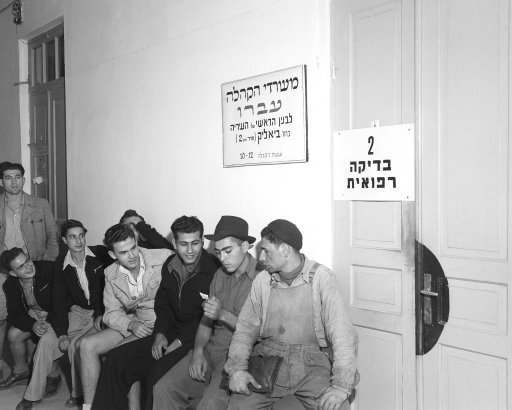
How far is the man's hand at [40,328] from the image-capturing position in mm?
3815

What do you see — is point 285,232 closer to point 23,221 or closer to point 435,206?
point 435,206

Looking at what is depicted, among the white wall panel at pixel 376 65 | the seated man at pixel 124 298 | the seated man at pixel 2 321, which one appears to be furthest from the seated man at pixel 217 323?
the seated man at pixel 2 321

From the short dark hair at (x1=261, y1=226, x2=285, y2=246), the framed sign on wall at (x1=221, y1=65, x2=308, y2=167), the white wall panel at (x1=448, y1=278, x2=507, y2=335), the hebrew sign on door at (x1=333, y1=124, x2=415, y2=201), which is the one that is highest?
the framed sign on wall at (x1=221, y1=65, x2=308, y2=167)

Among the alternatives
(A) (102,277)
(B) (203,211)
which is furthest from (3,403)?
(B) (203,211)

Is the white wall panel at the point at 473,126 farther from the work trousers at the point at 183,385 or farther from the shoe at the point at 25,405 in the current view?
the shoe at the point at 25,405

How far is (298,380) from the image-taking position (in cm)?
240

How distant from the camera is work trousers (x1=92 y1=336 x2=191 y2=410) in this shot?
308 cm

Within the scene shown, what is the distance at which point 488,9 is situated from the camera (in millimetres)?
2307

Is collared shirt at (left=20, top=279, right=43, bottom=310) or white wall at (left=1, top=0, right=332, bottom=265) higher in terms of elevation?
white wall at (left=1, top=0, right=332, bottom=265)

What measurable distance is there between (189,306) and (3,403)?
1778 millimetres

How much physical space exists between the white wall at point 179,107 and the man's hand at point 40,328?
1128mm

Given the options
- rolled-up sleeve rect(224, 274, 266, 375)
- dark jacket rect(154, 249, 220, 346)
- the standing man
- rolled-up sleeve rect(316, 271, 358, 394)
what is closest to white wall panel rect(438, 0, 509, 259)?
rolled-up sleeve rect(316, 271, 358, 394)

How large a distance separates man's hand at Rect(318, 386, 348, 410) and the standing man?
10.7ft

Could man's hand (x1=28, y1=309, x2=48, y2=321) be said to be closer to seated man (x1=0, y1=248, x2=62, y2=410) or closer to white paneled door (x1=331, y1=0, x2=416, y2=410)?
seated man (x1=0, y1=248, x2=62, y2=410)
